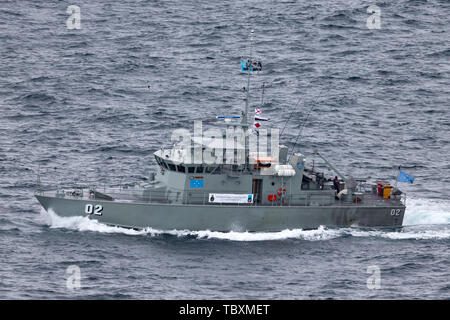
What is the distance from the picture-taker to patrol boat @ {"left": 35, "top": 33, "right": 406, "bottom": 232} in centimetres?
4556

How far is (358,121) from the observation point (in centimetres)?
6525

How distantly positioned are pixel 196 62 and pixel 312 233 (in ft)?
114

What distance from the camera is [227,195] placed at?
46.1 m

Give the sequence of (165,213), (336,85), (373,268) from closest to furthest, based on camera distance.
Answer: (373,268)
(165,213)
(336,85)

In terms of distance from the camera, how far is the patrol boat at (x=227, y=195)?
45.6 meters

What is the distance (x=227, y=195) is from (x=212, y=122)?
17.7 meters

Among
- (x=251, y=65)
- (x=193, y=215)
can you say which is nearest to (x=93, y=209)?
(x=193, y=215)

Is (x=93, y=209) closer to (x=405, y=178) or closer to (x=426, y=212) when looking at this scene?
(x=405, y=178)

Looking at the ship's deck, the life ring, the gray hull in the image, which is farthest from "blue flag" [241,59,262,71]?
the gray hull

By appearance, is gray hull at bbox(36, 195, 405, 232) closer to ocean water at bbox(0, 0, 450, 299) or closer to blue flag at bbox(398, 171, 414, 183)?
ocean water at bbox(0, 0, 450, 299)

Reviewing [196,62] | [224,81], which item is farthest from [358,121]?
[196,62]

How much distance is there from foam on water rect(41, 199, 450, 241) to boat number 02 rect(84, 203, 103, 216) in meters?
0.48

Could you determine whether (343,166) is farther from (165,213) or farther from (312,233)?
(165,213)

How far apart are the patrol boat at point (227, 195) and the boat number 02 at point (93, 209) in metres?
0.06
